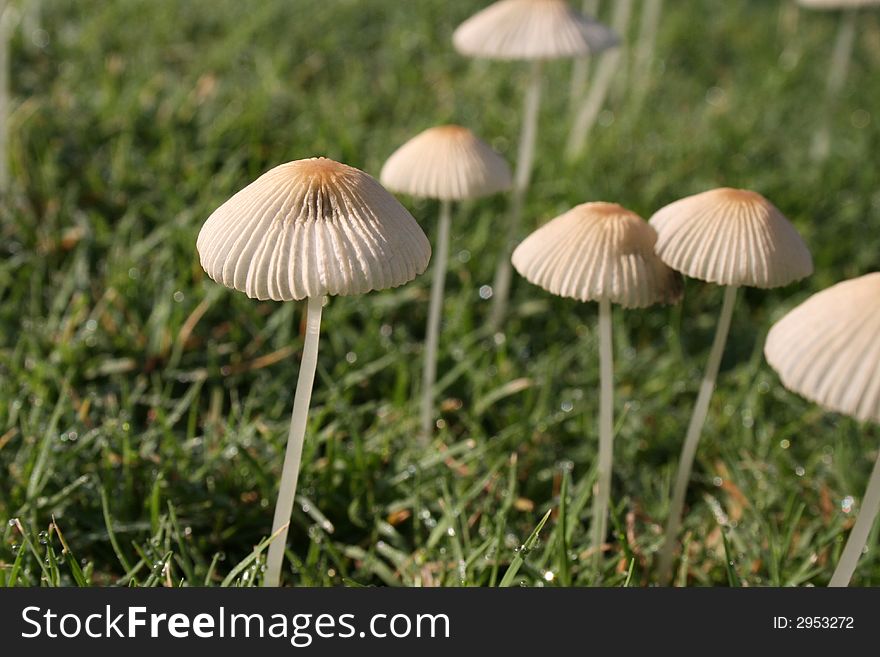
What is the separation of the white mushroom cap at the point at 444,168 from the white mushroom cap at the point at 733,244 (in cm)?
66

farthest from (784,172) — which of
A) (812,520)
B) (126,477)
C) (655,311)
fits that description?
(126,477)

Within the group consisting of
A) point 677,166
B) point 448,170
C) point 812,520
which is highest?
point 448,170

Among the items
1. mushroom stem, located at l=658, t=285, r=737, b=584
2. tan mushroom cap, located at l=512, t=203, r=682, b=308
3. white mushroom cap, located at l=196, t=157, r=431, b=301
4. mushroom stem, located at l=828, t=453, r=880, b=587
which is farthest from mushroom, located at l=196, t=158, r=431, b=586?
mushroom stem, located at l=828, t=453, r=880, b=587

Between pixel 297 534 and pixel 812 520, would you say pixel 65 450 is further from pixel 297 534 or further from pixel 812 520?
pixel 812 520

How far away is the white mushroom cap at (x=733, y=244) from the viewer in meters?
1.88

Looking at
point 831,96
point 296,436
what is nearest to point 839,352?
point 296,436

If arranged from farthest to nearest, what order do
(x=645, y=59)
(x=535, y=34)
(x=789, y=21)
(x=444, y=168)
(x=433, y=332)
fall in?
(x=789, y=21)
(x=645, y=59)
(x=535, y=34)
(x=433, y=332)
(x=444, y=168)

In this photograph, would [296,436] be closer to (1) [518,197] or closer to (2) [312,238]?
(2) [312,238]

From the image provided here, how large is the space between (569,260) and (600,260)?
0.22 feet

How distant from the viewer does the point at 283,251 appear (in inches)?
62.2

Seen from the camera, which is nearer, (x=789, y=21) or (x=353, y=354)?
(x=353, y=354)

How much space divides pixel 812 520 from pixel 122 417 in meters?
1.94

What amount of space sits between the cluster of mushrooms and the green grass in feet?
0.89

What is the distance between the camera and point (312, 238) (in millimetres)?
1596
